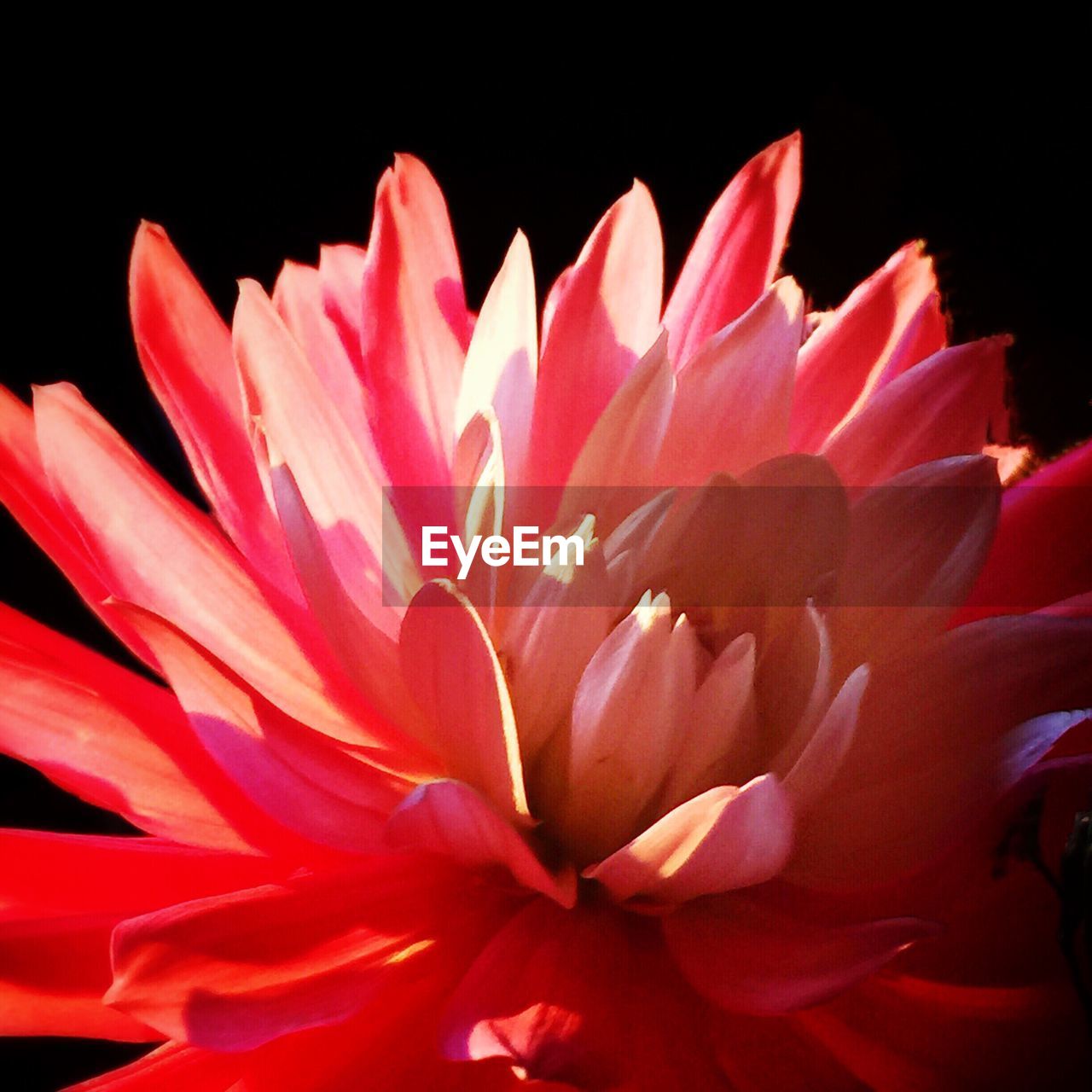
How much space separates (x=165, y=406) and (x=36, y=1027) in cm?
18

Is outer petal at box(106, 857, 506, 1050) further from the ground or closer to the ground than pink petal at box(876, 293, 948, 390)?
closer to the ground

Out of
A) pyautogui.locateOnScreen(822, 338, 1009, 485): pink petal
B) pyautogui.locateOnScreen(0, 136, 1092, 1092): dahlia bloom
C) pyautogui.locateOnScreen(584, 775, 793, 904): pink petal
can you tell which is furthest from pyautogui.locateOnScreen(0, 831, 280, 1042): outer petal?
pyautogui.locateOnScreen(822, 338, 1009, 485): pink petal

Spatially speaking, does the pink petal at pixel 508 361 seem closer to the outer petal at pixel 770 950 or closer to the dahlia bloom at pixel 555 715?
the dahlia bloom at pixel 555 715

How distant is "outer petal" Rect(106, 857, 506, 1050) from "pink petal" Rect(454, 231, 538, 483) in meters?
0.13

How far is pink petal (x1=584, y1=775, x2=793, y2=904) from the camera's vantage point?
0.27m

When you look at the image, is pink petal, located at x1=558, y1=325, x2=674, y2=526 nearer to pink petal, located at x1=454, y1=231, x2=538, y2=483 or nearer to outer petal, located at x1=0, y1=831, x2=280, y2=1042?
pink petal, located at x1=454, y1=231, x2=538, y2=483

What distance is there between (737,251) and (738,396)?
0.25 feet

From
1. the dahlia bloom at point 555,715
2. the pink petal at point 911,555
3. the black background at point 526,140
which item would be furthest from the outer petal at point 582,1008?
the black background at point 526,140

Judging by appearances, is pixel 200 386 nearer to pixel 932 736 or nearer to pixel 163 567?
pixel 163 567

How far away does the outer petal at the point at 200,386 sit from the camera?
37 cm

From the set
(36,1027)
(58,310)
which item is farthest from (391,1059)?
(58,310)

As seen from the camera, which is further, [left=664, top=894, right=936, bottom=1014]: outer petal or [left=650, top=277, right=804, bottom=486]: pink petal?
[left=650, top=277, right=804, bottom=486]: pink petal

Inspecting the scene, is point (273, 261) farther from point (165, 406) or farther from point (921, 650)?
point (921, 650)

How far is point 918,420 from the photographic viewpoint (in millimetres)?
378
